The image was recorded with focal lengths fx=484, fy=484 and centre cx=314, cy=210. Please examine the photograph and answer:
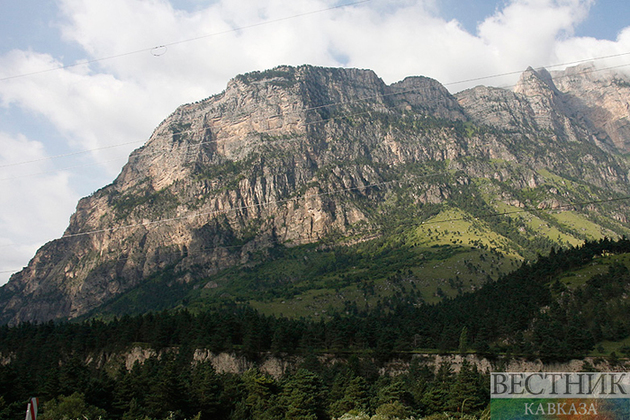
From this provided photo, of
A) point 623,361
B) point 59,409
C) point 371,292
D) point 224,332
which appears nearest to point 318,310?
point 371,292

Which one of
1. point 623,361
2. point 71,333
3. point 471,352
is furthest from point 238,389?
point 71,333

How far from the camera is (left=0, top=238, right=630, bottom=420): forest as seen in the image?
58219 millimetres

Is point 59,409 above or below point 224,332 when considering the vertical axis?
below

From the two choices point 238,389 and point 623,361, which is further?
point 623,361

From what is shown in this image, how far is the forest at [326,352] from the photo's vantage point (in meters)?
58.2

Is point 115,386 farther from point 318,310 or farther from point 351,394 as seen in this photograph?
point 318,310

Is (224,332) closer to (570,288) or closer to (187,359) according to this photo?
(187,359)

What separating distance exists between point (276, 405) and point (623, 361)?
220 ft

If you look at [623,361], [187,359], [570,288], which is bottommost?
[623,361]

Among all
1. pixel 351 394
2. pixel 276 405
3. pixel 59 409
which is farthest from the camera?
pixel 351 394

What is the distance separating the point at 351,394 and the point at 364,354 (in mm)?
42200

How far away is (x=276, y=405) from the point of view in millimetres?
56500

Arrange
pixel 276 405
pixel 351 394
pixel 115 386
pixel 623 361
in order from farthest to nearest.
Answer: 1. pixel 623 361
2. pixel 115 386
3. pixel 351 394
4. pixel 276 405

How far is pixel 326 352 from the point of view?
103125mm
